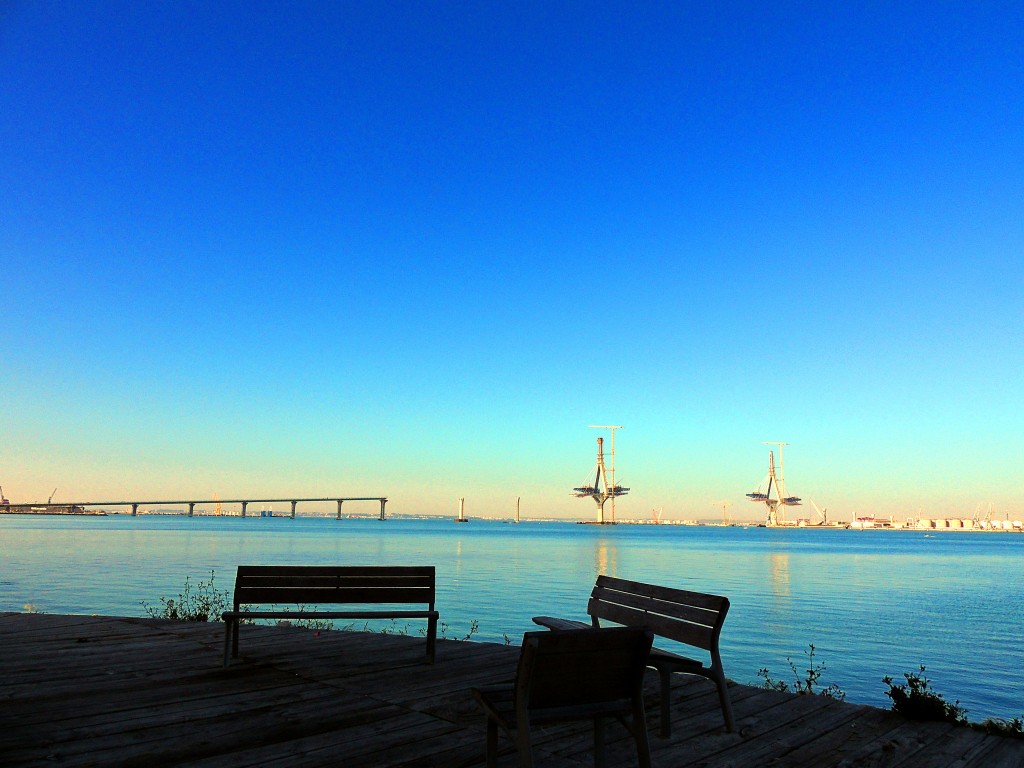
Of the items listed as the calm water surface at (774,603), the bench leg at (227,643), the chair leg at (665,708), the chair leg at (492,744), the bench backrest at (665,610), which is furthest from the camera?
the calm water surface at (774,603)

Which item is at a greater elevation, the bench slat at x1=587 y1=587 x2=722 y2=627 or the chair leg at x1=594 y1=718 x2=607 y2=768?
the bench slat at x1=587 y1=587 x2=722 y2=627

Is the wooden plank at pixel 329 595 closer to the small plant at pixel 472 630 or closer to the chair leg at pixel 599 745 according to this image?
the chair leg at pixel 599 745

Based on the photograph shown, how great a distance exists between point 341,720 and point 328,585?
182cm

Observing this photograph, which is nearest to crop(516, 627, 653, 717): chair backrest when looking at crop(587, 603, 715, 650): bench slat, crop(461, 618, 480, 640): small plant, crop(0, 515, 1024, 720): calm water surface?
crop(587, 603, 715, 650): bench slat

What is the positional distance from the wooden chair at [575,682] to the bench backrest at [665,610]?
3.09 ft

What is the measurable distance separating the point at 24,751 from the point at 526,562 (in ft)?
114

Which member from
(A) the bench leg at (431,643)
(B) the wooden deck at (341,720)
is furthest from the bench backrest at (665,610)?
(A) the bench leg at (431,643)

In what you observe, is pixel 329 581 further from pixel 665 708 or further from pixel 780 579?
pixel 780 579

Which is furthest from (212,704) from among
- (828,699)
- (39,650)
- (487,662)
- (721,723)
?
(828,699)

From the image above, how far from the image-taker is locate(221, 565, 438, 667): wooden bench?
5805 millimetres

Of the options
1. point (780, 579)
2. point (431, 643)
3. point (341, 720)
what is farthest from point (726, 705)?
point (780, 579)

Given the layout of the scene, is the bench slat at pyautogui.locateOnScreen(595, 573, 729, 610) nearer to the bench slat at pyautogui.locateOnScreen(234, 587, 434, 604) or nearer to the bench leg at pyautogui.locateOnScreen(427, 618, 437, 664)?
the bench leg at pyautogui.locateOnScreen(427, 618, 437, 664)

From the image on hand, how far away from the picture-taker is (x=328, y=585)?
234 inches

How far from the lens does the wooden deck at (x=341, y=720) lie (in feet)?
12.1
